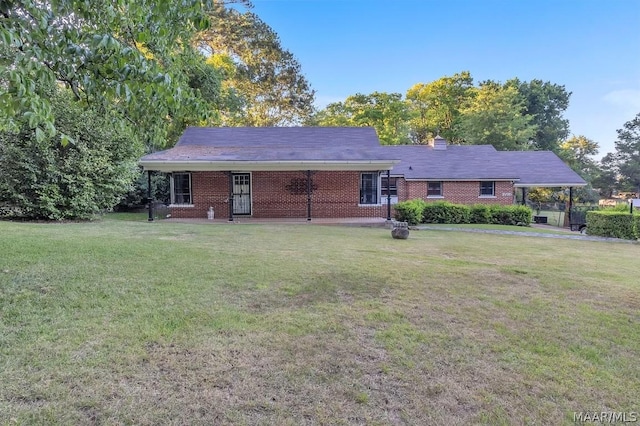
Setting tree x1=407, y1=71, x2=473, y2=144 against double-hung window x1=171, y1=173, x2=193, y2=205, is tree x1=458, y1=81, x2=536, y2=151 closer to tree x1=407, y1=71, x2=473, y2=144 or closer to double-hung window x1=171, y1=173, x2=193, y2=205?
tree x1=407, y1=71, x2=473, y2=144

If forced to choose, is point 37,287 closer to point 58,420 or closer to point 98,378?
point 98,378

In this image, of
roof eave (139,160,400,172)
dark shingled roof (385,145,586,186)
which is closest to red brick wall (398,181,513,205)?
dark shingled roof (385,145,586,186)

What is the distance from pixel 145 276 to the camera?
5.27 metres

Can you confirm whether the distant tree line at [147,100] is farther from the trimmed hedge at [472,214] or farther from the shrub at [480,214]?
Result: the shrub at [480,214]

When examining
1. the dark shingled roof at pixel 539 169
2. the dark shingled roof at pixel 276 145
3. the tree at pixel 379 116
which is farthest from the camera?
the tree at pixel 379 116

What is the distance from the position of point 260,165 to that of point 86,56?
12298 mm

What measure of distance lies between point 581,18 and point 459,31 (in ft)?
19.0

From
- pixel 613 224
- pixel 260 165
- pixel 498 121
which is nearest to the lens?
pixel 613 224

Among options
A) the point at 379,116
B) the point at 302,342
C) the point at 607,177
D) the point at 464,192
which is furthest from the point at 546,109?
the point at 302,342

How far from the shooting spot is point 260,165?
50.2 feet

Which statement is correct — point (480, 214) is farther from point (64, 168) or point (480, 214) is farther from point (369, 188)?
point (64, 168)

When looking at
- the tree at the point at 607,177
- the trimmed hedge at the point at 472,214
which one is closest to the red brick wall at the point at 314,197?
the trimmed hedge at the point at 472,214

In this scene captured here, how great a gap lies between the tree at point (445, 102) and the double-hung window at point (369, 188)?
23.4 metres
